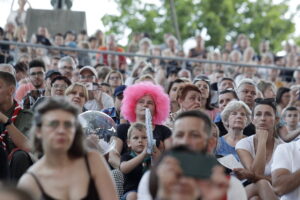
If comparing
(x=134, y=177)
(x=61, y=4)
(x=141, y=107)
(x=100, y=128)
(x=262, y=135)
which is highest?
(x=61, y=4)

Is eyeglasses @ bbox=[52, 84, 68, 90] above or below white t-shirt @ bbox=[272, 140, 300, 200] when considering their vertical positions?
above

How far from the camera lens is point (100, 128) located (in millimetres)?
10039

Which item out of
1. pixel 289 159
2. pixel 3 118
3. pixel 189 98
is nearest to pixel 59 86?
pixel 189 98

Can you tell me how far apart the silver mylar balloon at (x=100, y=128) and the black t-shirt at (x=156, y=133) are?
0.97 feet

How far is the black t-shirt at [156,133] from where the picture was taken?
10.4m

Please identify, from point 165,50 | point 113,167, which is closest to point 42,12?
point 165,50

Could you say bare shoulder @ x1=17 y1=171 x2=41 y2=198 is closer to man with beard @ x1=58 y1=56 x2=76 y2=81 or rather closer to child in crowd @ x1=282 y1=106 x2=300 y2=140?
child in crowd @ x1=282 y1=106 x2=300 y2=140

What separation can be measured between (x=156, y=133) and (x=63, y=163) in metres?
3.36

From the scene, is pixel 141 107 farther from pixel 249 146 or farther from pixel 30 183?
pixel 30 183

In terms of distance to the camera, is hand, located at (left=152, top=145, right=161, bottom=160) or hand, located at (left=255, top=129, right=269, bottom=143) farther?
hand, located at (left=255, top=129, right=269, bottom=143)

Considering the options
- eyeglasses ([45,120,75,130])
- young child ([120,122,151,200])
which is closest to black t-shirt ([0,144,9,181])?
young child ([120,122,151,200])

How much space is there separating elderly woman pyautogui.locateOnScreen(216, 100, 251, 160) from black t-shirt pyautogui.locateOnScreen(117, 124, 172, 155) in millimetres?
791

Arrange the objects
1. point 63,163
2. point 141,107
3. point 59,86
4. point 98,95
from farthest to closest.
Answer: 1. point 98,95
2. point 59,86
3. point 141,107
4. point 63,163

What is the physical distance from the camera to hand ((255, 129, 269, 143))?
10.5 meters
